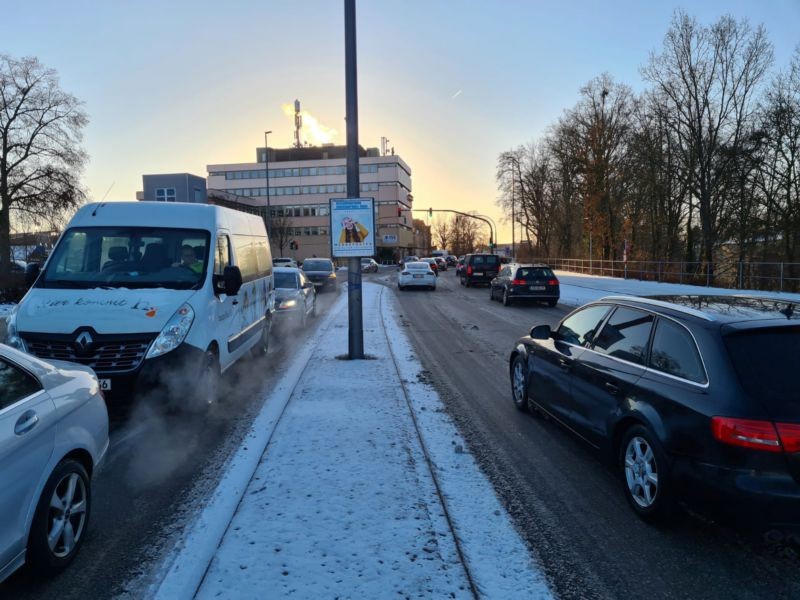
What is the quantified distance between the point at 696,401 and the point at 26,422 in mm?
3691

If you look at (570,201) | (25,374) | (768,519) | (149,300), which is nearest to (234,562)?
(25,374)

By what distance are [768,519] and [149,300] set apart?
5.43m

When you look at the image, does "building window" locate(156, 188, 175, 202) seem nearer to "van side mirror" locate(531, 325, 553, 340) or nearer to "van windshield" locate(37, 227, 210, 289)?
"van windshield" locate(37, 227, 210, 289)

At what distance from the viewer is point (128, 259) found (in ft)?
21.5

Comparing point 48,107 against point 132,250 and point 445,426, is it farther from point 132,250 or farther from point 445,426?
point 445,426

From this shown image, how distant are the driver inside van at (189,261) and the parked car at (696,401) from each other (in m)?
4.28

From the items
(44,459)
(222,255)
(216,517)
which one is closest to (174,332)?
(222,255)

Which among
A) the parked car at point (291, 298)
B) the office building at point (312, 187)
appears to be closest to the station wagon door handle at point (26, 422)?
the parked car at point (291, 298)

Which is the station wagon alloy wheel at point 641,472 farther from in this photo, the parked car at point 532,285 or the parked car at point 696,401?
the parked car at point 532,285

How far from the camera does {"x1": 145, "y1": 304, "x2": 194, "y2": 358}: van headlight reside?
5.54m

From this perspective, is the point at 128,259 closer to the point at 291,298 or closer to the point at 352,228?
the point at 352,228

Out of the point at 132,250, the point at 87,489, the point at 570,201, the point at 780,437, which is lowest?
the point at 87,489

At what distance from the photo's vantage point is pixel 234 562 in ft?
10.6

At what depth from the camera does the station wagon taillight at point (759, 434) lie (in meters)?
3.02
